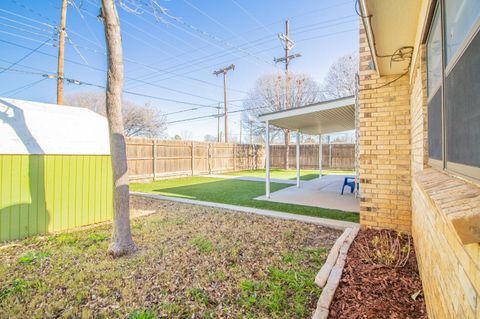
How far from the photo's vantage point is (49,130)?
15.3 feet

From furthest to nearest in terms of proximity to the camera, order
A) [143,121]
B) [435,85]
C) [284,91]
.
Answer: [143,121] → [284,91] → [435,85]

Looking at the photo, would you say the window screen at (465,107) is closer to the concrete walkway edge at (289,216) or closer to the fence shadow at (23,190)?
the concrete walkway edge at (289,216)

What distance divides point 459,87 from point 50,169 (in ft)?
18.6

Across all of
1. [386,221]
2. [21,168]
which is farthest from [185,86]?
[386,221]

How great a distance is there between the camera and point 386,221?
4.17 metres

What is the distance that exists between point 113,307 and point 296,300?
69.6 inches

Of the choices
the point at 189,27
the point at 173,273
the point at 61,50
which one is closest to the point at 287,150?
the point at 189,27

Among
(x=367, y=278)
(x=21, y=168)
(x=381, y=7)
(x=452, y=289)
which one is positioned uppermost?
(x=381, y=7)

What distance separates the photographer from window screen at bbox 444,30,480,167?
3.52ft

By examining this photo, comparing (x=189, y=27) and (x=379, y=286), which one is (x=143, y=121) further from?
(x=379, y=286)

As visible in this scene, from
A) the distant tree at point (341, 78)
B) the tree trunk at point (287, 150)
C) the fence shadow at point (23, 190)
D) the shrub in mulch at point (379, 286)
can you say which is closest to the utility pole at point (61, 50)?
the fence shadow at point (23, 190)

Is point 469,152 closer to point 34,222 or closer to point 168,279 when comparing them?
point 168,279

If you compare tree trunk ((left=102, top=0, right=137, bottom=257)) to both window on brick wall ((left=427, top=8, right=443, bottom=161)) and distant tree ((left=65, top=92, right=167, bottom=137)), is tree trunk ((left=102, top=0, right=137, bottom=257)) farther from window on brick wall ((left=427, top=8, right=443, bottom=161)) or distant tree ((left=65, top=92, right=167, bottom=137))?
distant tree ((left=65, top=92, right=167, bottom=137))

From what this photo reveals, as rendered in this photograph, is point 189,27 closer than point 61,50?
No
